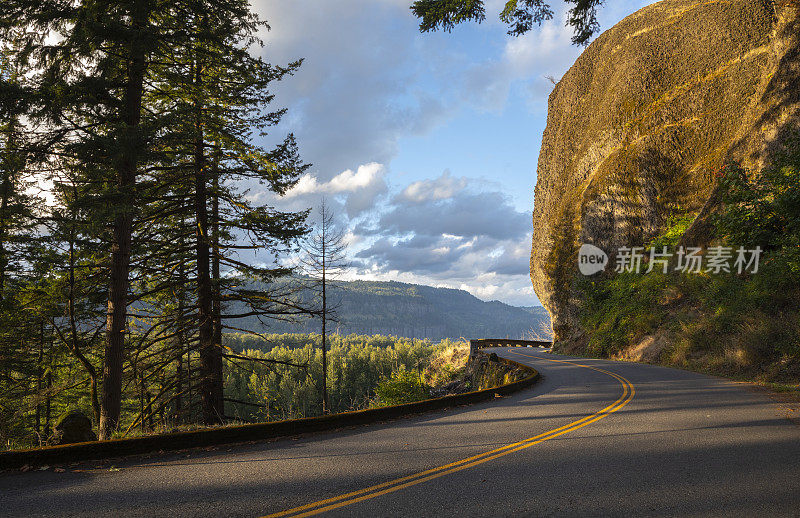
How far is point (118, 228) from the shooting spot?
36.7ft

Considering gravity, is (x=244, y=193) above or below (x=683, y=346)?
above

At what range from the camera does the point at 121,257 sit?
11180mm

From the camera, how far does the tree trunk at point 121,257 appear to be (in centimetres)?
1032

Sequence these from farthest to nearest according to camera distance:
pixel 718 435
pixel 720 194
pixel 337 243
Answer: pixel 337 243, pixel 720 194, pixel 718 435

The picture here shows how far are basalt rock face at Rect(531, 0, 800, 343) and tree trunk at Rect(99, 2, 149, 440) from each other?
2741 centimetres

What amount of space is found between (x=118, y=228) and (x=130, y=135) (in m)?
3.17

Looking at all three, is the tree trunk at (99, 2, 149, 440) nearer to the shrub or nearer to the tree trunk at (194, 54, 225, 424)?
the tree trunk at (194, 54, 225, 424)

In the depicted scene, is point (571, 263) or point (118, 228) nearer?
point (118, 228)

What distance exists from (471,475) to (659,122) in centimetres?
3292

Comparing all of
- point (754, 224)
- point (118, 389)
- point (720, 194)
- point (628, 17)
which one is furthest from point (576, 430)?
point (628, 17)

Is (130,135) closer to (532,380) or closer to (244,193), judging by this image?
(244,193)

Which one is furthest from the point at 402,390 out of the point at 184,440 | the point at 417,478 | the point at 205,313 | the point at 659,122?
the point at 659,122

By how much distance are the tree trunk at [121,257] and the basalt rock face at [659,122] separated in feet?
89.9

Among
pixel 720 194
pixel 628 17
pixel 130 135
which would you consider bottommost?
pixel 130 135
